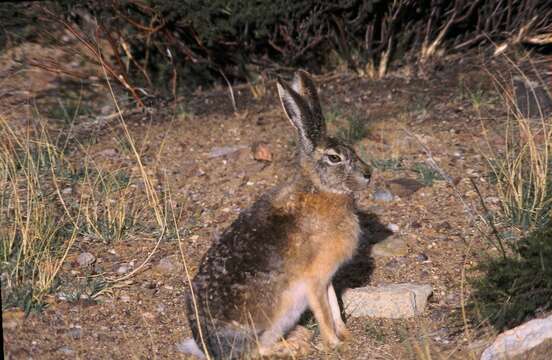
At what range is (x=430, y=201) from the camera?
615 centimetres

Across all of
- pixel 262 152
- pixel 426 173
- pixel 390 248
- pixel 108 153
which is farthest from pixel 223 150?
pixel 390 248

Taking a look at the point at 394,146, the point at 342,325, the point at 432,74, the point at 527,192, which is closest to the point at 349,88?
the point at 432,74

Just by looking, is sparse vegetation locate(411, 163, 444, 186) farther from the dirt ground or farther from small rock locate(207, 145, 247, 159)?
small rock locate(207, 145, 247, 159)

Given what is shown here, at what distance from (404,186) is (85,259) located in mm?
2411

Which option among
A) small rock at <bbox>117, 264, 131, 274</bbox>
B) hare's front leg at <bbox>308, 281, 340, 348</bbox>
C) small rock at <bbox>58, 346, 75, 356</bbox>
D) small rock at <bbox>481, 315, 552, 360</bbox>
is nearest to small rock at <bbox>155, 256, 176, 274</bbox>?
small rock at <bbox>117, 264, 131, 274</bbox>

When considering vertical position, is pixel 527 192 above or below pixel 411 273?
above

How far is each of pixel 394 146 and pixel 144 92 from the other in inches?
102

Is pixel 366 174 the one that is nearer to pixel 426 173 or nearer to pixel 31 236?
pixel 426 173

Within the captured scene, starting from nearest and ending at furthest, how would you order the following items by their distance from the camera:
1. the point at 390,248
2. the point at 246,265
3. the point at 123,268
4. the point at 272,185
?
the point at 246,265 < the point at 123,268 < the point at 390,248 < the point at 272,185

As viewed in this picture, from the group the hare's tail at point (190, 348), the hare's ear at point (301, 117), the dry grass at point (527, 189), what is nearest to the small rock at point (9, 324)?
the hare's tail at point (190, 348)

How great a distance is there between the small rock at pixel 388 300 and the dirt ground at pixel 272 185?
2.3 inches

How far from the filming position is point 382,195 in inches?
247

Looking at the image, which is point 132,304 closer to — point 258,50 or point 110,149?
point 110,149

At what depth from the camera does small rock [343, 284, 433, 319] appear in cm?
488
